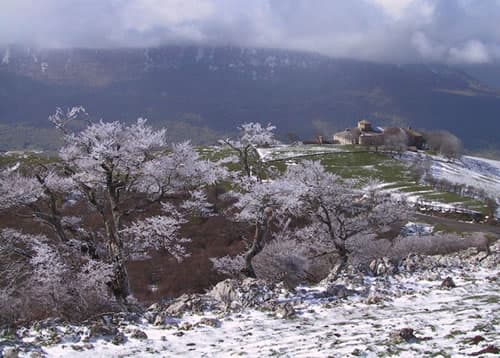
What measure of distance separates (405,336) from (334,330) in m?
2.43

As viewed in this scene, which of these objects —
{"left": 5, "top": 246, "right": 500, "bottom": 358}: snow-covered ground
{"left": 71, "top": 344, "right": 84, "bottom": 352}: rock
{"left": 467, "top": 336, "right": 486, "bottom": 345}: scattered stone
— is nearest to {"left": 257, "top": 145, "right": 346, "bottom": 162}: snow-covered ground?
{"left": 5, "top": 246, "right": 500, "bottom": 358}: snow-covered ground

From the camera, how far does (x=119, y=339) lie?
1428 cm

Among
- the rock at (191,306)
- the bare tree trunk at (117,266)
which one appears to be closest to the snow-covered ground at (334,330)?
the rock at (191,306)

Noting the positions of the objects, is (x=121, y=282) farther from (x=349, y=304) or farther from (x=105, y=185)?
(x=349, y=304)

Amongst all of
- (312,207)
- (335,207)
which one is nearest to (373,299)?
(335,207)

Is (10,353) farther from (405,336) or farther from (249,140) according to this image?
(249,140)

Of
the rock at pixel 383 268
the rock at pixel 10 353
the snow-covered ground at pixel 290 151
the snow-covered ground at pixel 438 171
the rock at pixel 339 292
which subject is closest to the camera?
the rock at pixel 10 353

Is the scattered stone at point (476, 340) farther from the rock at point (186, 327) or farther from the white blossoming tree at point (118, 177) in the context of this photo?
the white blossoming tree at point (118, 177)

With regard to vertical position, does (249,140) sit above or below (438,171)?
above

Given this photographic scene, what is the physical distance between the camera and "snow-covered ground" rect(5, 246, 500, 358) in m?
12.9

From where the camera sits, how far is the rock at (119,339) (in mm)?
14139

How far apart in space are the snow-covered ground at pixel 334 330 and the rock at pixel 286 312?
102 millimetres

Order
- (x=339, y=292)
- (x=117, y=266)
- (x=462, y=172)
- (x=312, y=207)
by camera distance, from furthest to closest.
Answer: (x=462, y=172)
(x=312, y=207)
(x=117, y=266)
(x=339, y=292)

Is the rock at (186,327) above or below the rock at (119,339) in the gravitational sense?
below
